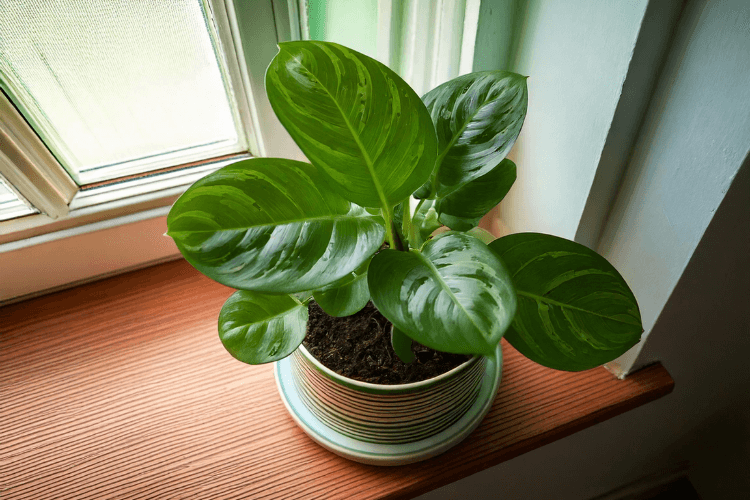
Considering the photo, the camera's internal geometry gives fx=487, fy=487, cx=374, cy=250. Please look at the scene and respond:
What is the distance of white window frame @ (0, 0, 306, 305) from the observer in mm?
672

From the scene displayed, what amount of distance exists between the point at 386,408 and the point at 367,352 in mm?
74

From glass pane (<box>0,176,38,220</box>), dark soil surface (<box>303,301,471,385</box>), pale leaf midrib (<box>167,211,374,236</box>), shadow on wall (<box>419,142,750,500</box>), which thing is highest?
pale leaf midrib (<box>167,211,374,236</box>)

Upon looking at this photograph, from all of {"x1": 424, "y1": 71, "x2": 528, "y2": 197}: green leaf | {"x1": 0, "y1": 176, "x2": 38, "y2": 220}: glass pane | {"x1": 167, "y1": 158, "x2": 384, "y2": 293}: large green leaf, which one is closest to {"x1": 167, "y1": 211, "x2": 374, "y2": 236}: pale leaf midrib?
{"x1": 167, "y1": 158, "x2": 384, "y2": 293}: large green leaf

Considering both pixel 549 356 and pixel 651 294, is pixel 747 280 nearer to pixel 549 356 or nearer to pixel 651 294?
pixel 651 294

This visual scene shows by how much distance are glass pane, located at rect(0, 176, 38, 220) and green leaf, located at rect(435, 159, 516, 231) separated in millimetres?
661

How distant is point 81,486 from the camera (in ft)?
2.19

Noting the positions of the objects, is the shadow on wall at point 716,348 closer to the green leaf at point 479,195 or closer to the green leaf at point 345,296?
the green leaf at point 479,195

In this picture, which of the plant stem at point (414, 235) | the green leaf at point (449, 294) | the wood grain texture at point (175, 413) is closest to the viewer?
the green leaf at point (449, 294)

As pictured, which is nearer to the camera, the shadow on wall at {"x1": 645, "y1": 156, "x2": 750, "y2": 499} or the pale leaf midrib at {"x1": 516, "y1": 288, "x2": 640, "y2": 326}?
the pale leaf midrib at {"x1": 516, "y1": 288, "x2": 640, "y2": 326}

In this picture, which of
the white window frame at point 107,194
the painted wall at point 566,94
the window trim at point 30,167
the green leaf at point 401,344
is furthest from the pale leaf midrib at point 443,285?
the window trim at point 30,167

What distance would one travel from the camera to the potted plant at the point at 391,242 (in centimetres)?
37

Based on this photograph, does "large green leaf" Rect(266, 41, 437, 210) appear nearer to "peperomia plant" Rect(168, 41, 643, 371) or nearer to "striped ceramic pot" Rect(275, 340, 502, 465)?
"peperomia plant" Rect(168, 41, 643, 371)

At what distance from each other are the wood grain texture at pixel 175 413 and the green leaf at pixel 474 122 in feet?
1.35

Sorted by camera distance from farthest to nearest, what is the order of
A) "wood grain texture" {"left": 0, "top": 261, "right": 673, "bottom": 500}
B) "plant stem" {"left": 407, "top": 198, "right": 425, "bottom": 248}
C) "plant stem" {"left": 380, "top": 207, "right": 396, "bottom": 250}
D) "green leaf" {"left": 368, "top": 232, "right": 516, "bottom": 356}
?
"wood grain texture" {"left": 0, "top": 261, "right": 673, "bottom": 500}, "plant stem" {"left": 407, "top": 198, "right": 425, "bottom": 248}, "plant stem" {"left": 380, "top": 207, "right": 396, "bottom": 250}, "green leaf" {"left": 368, "top": 232, "right": 516, "bottom": 356}
